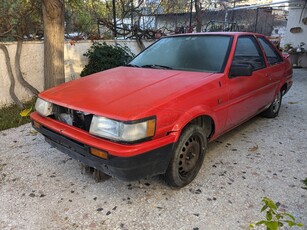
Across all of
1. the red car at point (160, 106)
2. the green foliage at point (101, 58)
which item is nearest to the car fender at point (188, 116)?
the red car at point (160, 106)

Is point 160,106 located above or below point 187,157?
above

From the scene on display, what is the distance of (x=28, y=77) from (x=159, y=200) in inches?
166

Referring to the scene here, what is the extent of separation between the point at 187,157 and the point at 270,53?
2.69 metres

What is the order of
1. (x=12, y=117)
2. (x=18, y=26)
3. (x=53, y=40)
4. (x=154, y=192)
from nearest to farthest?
(x=154, y=192), (x=12, y=117), (x=53, y=40), (x=18, y=26)

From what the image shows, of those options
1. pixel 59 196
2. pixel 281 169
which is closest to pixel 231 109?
pixel 281 169

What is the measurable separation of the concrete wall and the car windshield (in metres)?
2.76

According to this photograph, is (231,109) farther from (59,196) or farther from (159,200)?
(59,196)

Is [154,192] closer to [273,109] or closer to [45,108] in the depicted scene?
[45,108]

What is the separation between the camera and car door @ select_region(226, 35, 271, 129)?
3227 mm

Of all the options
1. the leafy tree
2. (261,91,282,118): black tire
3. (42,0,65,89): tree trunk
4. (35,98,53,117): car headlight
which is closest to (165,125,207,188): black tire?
(35,98,53,117): car headlight

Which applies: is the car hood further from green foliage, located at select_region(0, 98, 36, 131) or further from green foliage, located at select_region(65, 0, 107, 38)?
green foliage, located at select_region(65, 0, 107, 38)

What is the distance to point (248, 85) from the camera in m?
3.46

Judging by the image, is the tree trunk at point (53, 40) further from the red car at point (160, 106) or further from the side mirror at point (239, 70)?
the side mirror at point (239, 70)

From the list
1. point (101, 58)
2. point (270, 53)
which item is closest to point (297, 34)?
point (270, 53)
